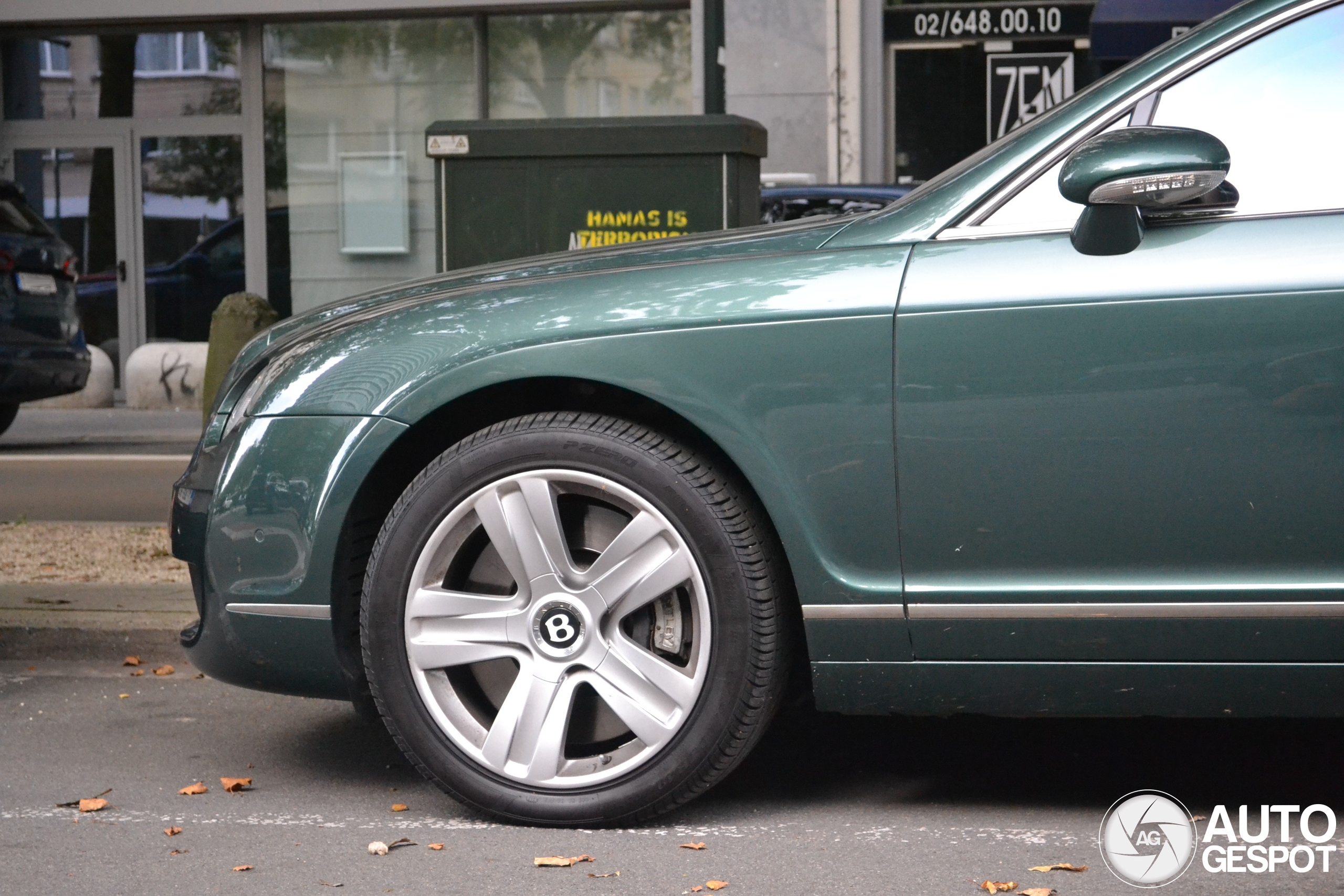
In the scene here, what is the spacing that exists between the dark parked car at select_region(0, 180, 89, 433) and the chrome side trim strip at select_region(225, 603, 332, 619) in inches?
278

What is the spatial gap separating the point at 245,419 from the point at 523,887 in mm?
1157

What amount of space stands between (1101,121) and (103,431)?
375 inches

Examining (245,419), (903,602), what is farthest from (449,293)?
(903,602)

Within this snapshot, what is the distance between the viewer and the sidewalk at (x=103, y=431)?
406 inches

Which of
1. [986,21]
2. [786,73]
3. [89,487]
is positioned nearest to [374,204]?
[786,73]

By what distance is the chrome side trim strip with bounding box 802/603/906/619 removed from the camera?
3115 millimetres

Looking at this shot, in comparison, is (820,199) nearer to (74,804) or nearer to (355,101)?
(355,101)

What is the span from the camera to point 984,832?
3266 mm

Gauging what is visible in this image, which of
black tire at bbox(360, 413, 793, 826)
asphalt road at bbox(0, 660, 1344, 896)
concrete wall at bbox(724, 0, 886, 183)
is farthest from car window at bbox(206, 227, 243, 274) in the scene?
black tire at bbox(360, 413, 793, 826)

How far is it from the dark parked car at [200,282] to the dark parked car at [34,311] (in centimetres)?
308

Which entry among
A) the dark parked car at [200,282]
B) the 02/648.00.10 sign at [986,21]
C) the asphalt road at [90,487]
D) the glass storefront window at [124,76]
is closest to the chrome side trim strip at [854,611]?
the asphalt road at [90,487]

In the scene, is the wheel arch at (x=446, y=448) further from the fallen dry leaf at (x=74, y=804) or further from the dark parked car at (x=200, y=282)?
the dark parked car at (x=200, y=282)

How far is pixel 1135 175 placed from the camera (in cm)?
293

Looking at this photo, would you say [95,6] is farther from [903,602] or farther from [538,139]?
[903,602]
